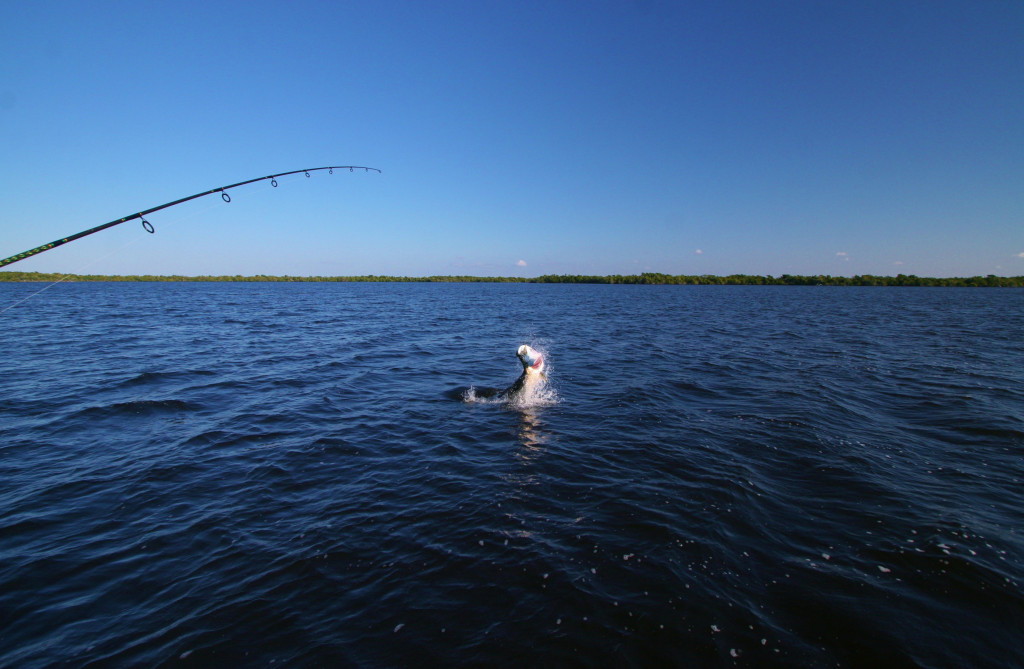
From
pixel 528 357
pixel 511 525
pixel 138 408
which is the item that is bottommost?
pixel 138 408

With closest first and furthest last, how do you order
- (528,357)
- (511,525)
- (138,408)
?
(511,525) < (138,408) < (528,357)

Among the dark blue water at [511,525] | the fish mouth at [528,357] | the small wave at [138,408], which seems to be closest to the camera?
the dark blue water at [511,525]

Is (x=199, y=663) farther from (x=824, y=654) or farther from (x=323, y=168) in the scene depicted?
(x=323, y=168)

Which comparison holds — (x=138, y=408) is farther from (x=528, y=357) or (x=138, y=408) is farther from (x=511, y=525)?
(x=511, y=525)

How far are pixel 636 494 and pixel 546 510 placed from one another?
5.57 ft

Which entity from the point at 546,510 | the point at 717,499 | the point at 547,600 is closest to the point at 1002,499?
the point at 717,499

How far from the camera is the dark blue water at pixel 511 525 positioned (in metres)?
4.46

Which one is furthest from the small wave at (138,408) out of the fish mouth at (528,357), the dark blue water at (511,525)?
the fish mouth at (528,357)

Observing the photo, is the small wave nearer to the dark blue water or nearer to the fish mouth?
the dark blue water

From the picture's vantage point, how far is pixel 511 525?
21.2 ft

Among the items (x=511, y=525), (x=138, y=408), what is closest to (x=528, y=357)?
(x=511, y=525)

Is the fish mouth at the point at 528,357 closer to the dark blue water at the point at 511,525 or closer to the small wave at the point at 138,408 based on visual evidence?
the dark blue water at the point at 511,525

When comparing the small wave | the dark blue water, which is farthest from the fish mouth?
the small wave

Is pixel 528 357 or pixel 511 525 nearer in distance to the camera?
pixel 511 525
